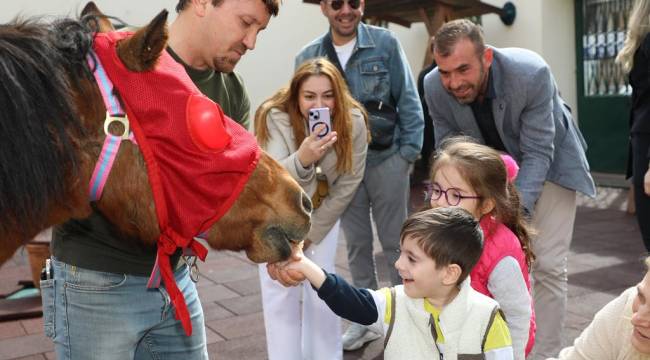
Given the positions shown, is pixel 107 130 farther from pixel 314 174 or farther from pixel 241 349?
pixel 241 349

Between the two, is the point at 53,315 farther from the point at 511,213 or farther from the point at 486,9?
the point at 486,9

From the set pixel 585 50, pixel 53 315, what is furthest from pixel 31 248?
pixel 585 50

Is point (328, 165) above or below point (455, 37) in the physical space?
below

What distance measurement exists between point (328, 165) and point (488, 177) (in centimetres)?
122

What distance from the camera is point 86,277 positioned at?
170cm

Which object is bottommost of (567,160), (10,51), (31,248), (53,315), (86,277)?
(31,248)

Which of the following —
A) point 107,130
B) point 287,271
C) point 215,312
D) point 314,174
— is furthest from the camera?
point 215,312

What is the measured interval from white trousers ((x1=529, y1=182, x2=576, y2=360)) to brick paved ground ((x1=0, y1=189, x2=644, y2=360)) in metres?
0.65

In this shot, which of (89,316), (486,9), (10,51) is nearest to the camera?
(10,51)

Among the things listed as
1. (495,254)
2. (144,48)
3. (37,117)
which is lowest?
(495,254)

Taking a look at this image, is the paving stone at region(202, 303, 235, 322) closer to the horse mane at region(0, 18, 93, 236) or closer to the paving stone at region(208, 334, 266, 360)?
the paving stone at region(208, 334, 266, 360)

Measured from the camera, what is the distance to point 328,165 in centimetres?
365

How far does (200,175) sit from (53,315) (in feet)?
2.02

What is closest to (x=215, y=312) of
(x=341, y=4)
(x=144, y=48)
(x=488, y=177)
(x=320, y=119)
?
(x=320, y=119)
